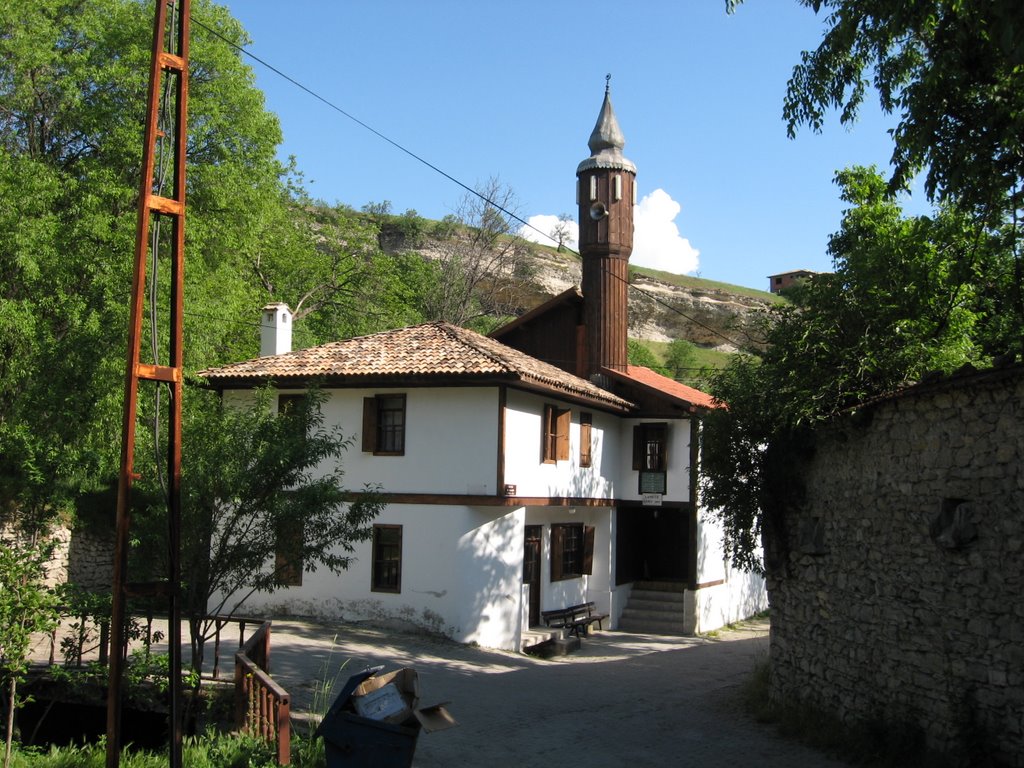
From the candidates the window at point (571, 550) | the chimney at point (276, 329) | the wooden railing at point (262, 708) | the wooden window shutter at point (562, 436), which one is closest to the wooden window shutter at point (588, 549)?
the window at point (571, 550)

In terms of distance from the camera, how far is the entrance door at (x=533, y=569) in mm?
20328

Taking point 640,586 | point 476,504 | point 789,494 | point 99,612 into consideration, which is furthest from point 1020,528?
point 640,586

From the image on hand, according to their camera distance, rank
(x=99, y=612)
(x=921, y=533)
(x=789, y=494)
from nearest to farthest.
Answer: (x=921, y=533) → (x=99, y=612) → (x=789, y=494)

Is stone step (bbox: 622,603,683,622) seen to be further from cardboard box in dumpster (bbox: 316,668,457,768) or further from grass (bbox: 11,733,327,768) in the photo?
cardboard box in dumpster (bbox: 316,668,457,768)

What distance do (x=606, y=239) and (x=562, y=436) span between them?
294 inches

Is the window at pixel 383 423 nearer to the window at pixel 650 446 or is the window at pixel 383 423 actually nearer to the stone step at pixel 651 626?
the window at pixel 650 446

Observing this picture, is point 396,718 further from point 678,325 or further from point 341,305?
point 678,325

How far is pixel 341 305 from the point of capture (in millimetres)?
34562

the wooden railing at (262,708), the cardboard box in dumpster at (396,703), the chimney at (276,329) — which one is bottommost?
the wooden railing at (262,708)

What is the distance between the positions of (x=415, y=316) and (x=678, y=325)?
48496mm

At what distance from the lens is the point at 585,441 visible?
2203 centimetres

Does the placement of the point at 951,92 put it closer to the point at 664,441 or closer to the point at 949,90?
the point at 949,90

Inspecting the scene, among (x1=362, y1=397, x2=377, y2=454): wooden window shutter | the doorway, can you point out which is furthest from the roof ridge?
the doorway

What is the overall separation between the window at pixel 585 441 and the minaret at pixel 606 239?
10.9ft
